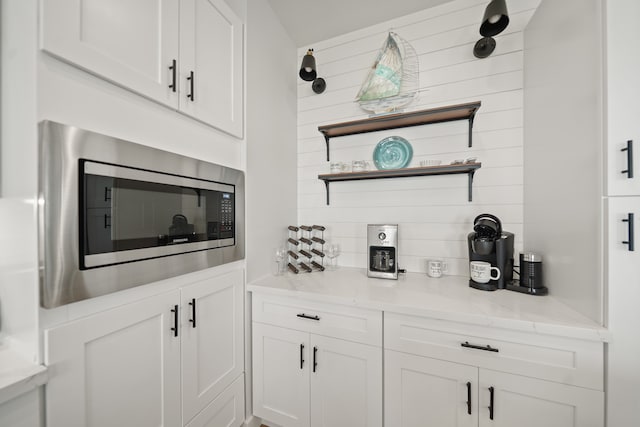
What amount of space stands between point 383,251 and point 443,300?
0.52 meters

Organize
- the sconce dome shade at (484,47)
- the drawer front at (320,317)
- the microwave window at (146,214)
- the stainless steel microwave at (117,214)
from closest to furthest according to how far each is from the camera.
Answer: the stainless steel microwave at (117,214), the microwave window at (146,214), the drawer front at (320,317), the sconce dome shade at (484,47)

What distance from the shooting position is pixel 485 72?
164cm

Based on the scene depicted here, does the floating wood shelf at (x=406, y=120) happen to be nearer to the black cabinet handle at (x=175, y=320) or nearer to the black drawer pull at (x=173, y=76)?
the black drawer pull at (x=173, y=76)

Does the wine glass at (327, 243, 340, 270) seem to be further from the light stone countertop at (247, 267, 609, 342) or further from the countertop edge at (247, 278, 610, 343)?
the countertop edge at (247, 278, 610, 343)

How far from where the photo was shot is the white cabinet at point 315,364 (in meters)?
1.24

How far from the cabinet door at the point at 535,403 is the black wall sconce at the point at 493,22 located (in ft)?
5.85

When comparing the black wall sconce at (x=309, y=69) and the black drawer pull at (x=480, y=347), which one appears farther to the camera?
the black wall sconce at (x=309, y=69)

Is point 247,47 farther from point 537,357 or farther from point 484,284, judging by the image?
point 537,357

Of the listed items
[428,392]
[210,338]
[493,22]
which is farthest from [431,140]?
[210,338]

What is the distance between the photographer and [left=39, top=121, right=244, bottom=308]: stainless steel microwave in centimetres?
70

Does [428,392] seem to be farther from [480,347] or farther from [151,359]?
[151,359]

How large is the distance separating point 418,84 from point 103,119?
1880mm

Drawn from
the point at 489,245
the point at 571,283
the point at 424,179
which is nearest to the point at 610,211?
the point at 571,283

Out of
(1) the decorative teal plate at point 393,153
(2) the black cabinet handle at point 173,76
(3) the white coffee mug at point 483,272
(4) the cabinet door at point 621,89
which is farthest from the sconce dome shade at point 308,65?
(3) the white coffee mug at point 483,272
